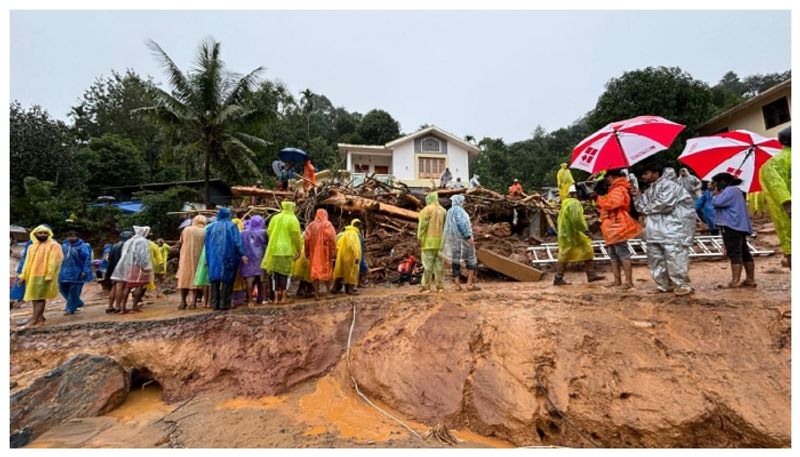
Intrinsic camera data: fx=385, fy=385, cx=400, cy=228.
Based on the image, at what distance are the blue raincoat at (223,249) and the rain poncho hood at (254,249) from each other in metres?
0.19

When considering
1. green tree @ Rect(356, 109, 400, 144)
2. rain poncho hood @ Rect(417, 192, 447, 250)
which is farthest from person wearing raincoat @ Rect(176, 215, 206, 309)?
green tree @ Rect(356, 109, 400, 144)

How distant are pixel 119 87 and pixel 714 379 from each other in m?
35.2

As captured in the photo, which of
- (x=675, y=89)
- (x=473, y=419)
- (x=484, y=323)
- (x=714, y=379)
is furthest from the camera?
(x=675, y=89)

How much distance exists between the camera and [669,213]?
4.59 m

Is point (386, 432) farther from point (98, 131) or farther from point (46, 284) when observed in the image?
point (98, 131)

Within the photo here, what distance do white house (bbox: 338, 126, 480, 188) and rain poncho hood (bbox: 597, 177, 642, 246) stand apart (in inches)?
780

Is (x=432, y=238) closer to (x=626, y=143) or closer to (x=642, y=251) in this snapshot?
(x=626, y=143)

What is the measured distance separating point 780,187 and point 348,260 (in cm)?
549

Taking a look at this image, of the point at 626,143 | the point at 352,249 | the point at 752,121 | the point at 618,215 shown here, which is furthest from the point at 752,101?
the point at 352,249

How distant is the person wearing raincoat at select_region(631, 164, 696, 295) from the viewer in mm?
4496

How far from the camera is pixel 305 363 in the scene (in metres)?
5.18

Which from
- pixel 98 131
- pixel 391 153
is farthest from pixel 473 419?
pixel 98 131

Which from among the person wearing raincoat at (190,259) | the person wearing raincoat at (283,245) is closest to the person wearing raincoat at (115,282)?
the person wearing raincoat at (190,259)

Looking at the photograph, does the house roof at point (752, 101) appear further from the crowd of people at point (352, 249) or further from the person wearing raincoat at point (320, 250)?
the person wearing raincoat at point (320, 250)
